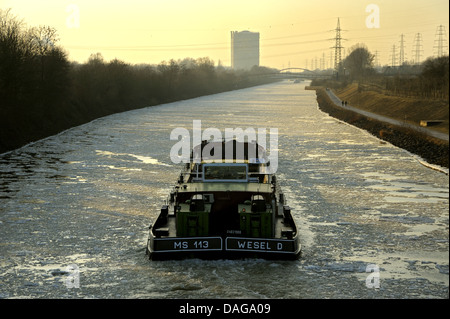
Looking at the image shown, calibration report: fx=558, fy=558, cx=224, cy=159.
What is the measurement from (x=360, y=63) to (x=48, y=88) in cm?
12170

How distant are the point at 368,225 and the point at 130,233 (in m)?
8.38

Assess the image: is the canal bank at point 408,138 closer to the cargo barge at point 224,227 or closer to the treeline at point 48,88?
the cargo barge at point 224,227

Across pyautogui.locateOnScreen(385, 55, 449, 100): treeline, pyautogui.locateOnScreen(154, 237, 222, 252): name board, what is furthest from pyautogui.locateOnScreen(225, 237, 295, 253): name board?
pyautogui.locateOnScreen(385, 55, 449, 100): treeline

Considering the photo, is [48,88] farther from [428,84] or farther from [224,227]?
[224,227]

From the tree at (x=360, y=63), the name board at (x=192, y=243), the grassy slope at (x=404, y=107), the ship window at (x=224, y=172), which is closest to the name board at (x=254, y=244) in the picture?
the name board at (x=192, y=243)

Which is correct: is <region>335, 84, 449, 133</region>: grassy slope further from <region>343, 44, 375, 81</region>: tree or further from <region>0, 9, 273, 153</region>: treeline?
<region>343, 44, 375, 81</region>: tree

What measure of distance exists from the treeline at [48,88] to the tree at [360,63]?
7669cm

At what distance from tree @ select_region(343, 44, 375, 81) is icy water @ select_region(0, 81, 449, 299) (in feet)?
405

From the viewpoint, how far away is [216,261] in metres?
16.0

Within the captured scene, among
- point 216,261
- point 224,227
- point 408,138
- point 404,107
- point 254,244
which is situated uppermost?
point 404,107

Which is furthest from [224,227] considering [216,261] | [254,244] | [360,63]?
[360,63]

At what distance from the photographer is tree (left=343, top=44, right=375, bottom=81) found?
517 ft
